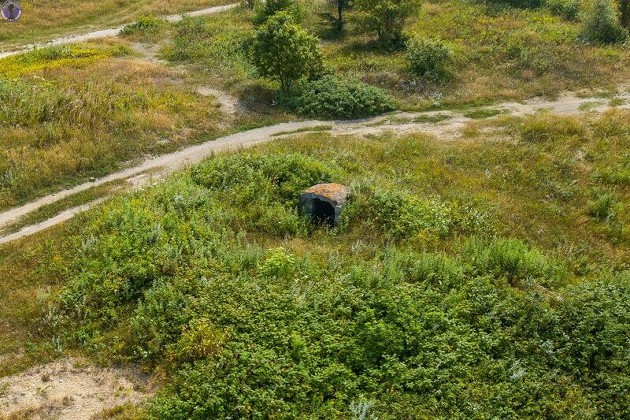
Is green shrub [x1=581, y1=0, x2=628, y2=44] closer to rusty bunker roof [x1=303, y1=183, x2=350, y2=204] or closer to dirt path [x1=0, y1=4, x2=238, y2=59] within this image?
rusty bunker roof [x1=303, y1=183, x2=350, y2=204]

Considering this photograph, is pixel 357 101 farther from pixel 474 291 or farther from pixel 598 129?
pixel 474 291

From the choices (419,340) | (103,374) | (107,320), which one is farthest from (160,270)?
(419,340)

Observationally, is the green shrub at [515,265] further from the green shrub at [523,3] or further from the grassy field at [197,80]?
the green shrub at [523,3]

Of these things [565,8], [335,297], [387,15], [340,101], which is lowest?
[335,297]

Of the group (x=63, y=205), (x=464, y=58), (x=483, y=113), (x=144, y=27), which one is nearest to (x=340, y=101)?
(x=483, y=113)

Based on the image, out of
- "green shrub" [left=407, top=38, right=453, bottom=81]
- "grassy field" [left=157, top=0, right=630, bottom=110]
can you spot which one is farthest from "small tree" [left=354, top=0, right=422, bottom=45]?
"green shrub" [left=407, top=38, right=453, bottom=81]

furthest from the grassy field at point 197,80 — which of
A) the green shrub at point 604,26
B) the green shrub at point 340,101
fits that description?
the green shrub at point 604,26

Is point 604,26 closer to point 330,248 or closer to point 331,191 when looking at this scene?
point 331,191
